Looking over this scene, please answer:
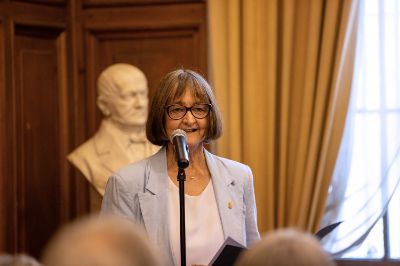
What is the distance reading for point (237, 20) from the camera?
5.18m

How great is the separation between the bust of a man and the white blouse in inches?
68.8

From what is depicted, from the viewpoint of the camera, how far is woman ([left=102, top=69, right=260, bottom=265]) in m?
3.10

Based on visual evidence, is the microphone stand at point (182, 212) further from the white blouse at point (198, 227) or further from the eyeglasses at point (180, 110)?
the eyeglasses at point (180, 110)

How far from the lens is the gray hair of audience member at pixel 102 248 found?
49.3 inches

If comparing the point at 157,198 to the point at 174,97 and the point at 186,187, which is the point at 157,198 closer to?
the point at 186,187

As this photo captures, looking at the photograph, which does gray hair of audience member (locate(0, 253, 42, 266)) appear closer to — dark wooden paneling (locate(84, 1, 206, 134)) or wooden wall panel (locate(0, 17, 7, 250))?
wooden wall panel (locate(0, 17, 7, 250))

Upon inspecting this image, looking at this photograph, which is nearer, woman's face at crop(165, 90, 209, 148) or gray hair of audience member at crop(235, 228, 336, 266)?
gray hair of audience member at crop(235, 228, 336, 266)

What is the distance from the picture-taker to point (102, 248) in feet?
4.14

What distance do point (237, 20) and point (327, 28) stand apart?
0.56 m

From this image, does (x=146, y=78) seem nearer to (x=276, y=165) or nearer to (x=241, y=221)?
(x=276, y=165)

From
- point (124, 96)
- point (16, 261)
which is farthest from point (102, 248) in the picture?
point (124, 96)

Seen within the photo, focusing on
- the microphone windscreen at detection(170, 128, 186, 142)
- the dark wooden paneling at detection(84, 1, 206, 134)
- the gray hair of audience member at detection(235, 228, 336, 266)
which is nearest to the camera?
the gray hair of audience member at detection(235, 228, 336, 266)

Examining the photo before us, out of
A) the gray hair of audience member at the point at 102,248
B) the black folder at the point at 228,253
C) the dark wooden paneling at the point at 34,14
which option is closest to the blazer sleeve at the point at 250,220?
the black folder at the point at 228,253

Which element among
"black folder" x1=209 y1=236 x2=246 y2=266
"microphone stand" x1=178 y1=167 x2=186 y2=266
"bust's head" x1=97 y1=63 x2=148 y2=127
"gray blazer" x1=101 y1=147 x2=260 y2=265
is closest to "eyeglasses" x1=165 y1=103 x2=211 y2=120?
"gray blazer" x1=101 y1=147 x2=260 y2=265
